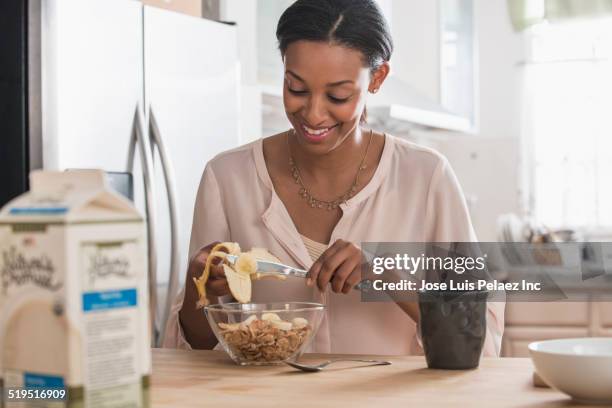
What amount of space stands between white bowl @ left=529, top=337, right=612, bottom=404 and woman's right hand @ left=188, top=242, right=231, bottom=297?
559mm

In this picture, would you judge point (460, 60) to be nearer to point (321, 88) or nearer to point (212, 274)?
point (321, 88)

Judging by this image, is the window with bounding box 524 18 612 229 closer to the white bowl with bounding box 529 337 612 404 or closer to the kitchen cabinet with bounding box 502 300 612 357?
the kitchen cabinet with bounding box 502 300 612 357

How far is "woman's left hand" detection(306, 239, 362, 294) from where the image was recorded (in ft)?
4.58

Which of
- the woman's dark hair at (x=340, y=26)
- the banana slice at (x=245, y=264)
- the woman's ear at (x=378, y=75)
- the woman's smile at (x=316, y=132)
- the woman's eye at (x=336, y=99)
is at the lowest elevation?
the banana slice at (x=245, y=264)

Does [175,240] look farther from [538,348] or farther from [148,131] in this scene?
[538,348]

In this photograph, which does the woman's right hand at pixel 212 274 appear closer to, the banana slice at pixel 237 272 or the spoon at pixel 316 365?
the banana slice at pixel 237 272

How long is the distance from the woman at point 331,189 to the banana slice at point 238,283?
0.20 m

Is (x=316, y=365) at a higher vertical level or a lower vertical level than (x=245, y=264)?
lower

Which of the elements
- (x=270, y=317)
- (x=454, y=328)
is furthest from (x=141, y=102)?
(x=454, y=328)

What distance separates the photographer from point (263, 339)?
1.27 metres

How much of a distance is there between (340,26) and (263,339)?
0.69m

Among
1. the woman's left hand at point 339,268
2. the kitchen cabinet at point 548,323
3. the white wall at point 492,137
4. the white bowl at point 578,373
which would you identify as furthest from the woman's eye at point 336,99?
the white wall at point 492,137

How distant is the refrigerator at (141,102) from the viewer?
213cm

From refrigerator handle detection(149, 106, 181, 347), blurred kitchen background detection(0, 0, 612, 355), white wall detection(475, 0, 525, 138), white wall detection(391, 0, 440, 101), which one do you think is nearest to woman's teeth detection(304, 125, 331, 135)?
blurred kitchen background detection(0, 0, 612, 355)
